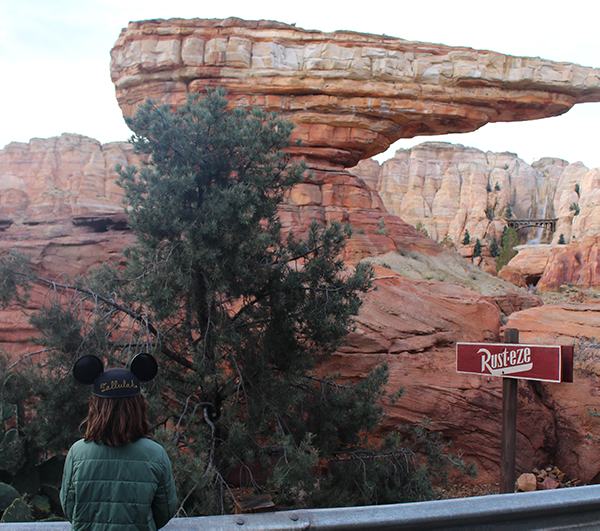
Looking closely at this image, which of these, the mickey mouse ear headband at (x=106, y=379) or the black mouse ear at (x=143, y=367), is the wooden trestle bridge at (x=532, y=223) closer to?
the black mouse ear at (x=143, y=367)

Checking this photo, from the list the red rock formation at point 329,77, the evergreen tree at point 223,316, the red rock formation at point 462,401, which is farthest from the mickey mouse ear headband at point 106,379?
the red rock formation at point 329,77

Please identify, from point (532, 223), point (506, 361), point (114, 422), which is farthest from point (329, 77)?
point (532, 223)

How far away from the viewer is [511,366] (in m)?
4.98

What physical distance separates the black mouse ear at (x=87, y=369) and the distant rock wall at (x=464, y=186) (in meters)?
63.9

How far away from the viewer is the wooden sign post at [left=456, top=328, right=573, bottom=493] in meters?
4.63

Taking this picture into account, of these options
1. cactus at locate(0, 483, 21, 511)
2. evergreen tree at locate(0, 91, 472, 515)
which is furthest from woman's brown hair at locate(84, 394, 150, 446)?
cactus at locate(0, 483, 21, 511)

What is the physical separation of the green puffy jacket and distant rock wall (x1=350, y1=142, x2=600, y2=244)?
64000mm

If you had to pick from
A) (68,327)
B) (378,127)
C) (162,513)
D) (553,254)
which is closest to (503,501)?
(162,513)

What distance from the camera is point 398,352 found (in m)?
8.14

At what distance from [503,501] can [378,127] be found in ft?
48.3

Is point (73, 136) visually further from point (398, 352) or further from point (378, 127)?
Result: point (398, 352)

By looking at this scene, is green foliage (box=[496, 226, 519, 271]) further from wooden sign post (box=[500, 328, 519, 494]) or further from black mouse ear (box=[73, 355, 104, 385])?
black mouse ear (box=[73, 355, 104, 385])

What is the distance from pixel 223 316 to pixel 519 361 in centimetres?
337

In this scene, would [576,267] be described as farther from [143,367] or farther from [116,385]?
[116,385]
